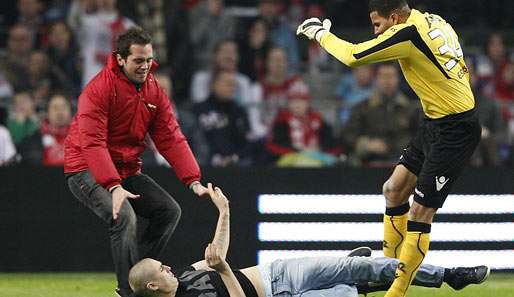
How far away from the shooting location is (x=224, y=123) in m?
12.9

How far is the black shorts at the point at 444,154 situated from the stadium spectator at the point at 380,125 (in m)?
3.90

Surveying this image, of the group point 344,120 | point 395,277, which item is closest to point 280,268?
point 395,277

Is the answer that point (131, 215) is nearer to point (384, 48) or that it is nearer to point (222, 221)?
point (222, 221)

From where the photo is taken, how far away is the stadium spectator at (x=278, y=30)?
1487 centimetres

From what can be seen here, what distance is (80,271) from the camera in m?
11.3

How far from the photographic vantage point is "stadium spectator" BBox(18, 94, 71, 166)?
39.3ft

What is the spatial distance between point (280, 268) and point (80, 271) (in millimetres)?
3597

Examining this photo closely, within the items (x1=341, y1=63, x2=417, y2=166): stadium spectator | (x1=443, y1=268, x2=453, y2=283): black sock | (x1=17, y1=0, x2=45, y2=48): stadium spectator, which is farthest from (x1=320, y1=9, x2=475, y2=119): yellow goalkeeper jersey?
(x1=17, y1=0, x2=45, y2=48): stadium spectator

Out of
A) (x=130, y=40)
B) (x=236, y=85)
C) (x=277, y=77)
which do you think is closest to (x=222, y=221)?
(x=130, y=40)

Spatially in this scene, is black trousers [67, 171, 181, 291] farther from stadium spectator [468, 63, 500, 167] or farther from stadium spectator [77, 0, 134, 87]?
stadium spectator [77, 0, 134, 87]

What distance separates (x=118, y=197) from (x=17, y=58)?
595cm

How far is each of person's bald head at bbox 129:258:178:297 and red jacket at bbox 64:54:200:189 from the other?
0.68 meters

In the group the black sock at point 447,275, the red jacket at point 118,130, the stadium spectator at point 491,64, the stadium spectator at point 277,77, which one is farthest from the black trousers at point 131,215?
the stadium spectator at point 491,64

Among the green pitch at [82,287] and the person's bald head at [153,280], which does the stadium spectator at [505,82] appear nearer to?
the green pitch at [82,287]
